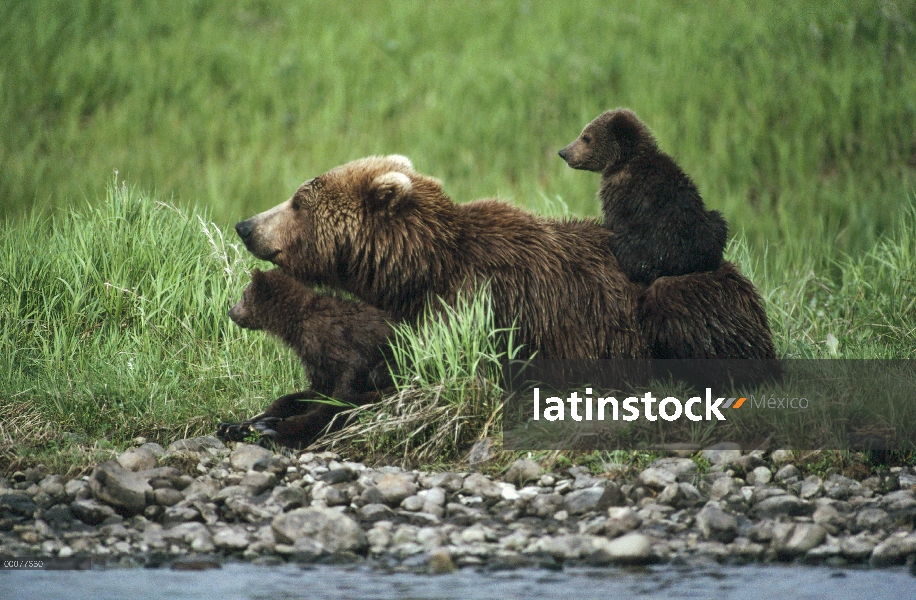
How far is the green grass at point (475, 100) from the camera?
9.27 metres

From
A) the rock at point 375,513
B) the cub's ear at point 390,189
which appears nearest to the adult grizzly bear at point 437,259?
the cub's ear at point 390,189

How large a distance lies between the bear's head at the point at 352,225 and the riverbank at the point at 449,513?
0.93 meters

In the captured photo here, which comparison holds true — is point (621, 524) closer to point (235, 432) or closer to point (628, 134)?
point (235, 432)

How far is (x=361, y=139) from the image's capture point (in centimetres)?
1012

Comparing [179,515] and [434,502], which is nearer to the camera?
[179,515]

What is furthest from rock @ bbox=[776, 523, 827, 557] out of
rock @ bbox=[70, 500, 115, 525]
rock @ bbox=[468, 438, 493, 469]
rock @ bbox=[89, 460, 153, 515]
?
rock @ bbox=[70, 500, 115, 525]

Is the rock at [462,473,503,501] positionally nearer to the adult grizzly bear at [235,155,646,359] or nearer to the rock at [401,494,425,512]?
the rock at [401,494,425,512]

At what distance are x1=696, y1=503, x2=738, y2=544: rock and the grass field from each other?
2148 mm

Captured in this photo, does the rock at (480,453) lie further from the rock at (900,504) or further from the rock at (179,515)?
the rock at (900,504)

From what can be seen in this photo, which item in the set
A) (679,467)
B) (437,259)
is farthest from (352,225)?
(679,467)

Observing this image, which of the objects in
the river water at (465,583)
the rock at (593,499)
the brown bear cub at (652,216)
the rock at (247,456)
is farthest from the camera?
the brown bear cub at (652,216)

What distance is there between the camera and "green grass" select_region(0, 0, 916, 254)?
927 cm

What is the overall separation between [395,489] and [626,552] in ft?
3.27

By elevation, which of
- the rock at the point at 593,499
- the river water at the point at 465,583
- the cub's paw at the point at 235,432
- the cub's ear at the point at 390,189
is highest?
the cub's ear at the point at 390,189
